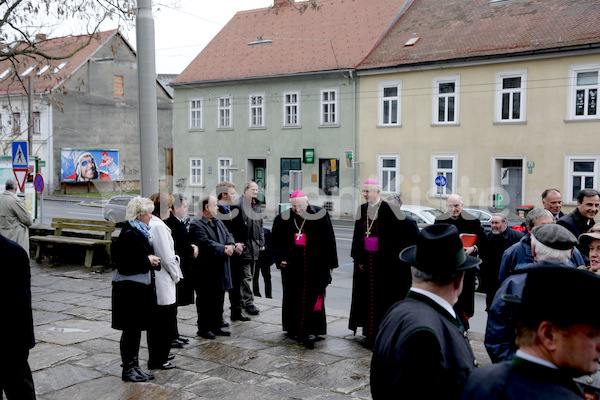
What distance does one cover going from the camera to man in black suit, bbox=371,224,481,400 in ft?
7.87

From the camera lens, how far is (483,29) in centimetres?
2727

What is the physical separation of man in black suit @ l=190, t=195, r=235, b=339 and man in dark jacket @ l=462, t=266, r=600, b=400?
5947 millimetres

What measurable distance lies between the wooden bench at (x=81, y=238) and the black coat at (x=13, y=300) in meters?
8.58

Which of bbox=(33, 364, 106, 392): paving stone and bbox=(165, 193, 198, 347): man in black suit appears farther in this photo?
bbox=(165, 193, 198, 347): man in black suit

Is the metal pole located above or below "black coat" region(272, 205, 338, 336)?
above

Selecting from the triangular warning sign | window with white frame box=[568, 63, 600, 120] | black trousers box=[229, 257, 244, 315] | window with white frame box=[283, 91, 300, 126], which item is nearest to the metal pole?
black trousers box=[229, 257, 244, 315]

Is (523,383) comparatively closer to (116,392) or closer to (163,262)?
(116,392)


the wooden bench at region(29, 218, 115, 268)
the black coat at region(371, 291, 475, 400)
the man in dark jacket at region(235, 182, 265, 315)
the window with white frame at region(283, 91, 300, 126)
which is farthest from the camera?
the window with white frame at region(283, 91, 300, 126)

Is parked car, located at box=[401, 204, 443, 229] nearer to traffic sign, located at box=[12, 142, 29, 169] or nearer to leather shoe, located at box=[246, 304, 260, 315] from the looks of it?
leather shoe, located at box=[246, 304, 260, 315]

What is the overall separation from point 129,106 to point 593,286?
49.8 m

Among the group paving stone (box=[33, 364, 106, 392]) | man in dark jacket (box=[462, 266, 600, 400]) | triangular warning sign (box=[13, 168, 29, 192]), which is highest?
triangular warning sign (box=[13, 168, 29, 192])

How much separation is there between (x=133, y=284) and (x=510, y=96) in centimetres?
2306

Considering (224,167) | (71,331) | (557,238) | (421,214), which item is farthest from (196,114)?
(557,238)

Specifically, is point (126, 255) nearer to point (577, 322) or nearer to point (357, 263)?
point (357, 263)
